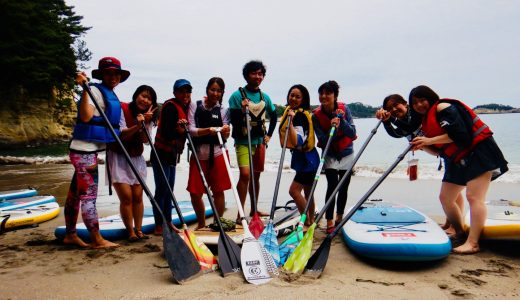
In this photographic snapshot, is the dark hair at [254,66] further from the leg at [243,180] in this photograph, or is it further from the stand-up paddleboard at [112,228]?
the stand-up paddleboard at [112,228]

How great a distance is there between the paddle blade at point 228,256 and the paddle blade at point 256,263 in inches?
3.6

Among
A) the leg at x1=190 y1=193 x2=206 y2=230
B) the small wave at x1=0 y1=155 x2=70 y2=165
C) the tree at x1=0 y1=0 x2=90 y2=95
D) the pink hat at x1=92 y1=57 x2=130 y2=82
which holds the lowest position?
the small wave at x1=0 y1=155 x2=70 y2=165

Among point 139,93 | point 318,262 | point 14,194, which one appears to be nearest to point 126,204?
point 139,93

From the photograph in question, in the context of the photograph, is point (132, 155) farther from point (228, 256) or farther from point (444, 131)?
point (444, 131)

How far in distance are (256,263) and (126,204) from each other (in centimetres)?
177

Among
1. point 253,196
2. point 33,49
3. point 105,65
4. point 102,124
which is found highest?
point 33,49

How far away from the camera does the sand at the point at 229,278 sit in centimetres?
245

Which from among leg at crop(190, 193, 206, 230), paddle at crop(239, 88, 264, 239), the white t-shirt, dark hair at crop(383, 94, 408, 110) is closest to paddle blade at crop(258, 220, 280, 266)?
paddle at crop(239, 88, 264, 239)

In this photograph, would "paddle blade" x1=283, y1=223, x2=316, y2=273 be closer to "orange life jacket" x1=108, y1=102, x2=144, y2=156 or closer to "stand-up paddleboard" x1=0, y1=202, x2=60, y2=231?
"orange life jacket" x1=108, y1=102, x2=144, y2=156

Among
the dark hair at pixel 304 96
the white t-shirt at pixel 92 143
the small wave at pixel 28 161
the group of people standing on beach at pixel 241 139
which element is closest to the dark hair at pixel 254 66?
the group of people standing on beach at pixel 241 139

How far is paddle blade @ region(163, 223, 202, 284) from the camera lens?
8.83 ft

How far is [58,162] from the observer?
15711mm

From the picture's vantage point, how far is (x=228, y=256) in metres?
3.01

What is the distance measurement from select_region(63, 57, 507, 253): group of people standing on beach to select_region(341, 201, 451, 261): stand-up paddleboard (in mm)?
398
